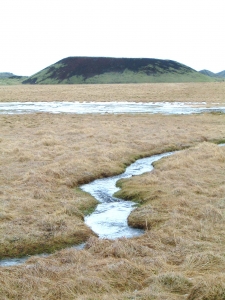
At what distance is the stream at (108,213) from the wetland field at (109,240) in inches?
19.8

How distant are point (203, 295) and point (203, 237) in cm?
497

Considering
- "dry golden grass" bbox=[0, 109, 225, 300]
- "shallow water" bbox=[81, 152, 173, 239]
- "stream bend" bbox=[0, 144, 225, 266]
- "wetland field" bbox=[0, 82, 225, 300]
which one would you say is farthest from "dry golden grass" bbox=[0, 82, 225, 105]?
"stream bend" bbox=[0, 144, 225, 266]

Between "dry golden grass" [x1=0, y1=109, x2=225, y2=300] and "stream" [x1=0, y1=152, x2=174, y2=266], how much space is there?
50 cm

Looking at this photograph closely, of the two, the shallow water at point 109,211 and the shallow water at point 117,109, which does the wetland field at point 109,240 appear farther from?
the shallow water at point 117,109

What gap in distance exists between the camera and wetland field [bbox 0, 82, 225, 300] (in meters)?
10.3

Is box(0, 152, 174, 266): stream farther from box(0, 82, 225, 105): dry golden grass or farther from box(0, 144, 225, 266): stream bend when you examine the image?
box(0, 82, 225, 105): dry golden grass

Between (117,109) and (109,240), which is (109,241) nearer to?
(109,240)

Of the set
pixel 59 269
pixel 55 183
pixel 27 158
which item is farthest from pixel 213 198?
pixel 27 158

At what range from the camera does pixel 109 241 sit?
44.4 feet

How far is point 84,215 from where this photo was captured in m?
17.2

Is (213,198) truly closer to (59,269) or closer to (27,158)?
(59,269)

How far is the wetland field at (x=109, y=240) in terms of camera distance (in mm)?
10266

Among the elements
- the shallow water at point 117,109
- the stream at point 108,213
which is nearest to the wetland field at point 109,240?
the stream at point 108,213

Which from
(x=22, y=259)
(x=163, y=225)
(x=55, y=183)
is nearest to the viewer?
(x=22, y=259)
